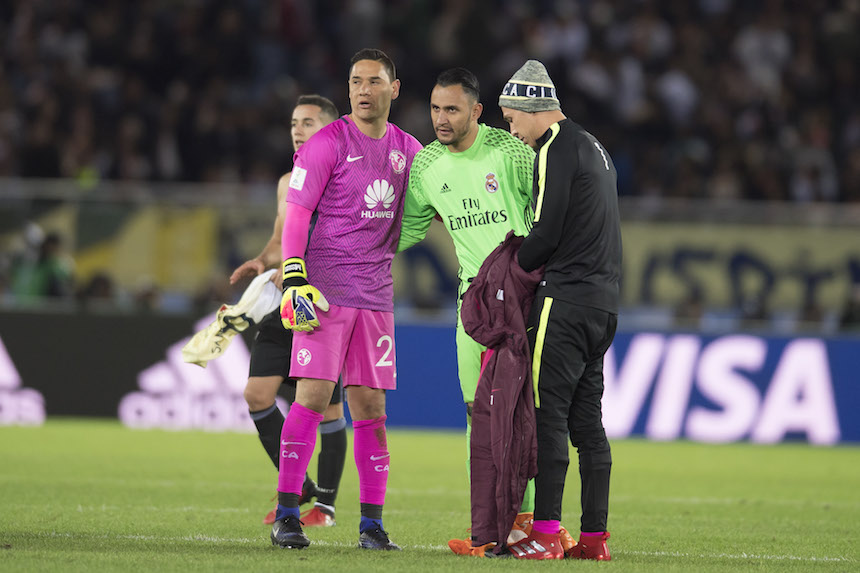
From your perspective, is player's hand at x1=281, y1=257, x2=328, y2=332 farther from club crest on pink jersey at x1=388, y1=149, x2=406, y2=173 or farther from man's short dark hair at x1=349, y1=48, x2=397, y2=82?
man's short dark hair at x1=349, y1=48, x2=397, y2=82

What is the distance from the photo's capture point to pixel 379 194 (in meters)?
6.91

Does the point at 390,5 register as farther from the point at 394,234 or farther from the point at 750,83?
the point at 394,234

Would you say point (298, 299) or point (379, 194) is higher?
point (379, 194)

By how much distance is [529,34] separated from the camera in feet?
63.6

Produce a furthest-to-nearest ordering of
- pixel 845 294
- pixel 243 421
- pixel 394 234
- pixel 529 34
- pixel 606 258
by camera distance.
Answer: pixel 529 34
pixel 845 294
pixel 243 421
pixel 394 234
pixel 606 258

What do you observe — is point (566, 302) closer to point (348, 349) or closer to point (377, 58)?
point (348, 349)

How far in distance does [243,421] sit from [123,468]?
360 cm

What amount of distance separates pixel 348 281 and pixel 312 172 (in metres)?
0.59

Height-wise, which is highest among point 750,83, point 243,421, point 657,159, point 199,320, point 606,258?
point 750,83

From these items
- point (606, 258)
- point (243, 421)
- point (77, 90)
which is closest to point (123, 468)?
point (243, 421)

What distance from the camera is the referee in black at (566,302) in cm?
638

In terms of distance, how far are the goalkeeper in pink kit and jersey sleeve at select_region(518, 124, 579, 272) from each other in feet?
2.91

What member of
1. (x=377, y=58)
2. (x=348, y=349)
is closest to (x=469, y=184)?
(x=377, y=58)

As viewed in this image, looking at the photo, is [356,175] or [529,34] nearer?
[356,175]
